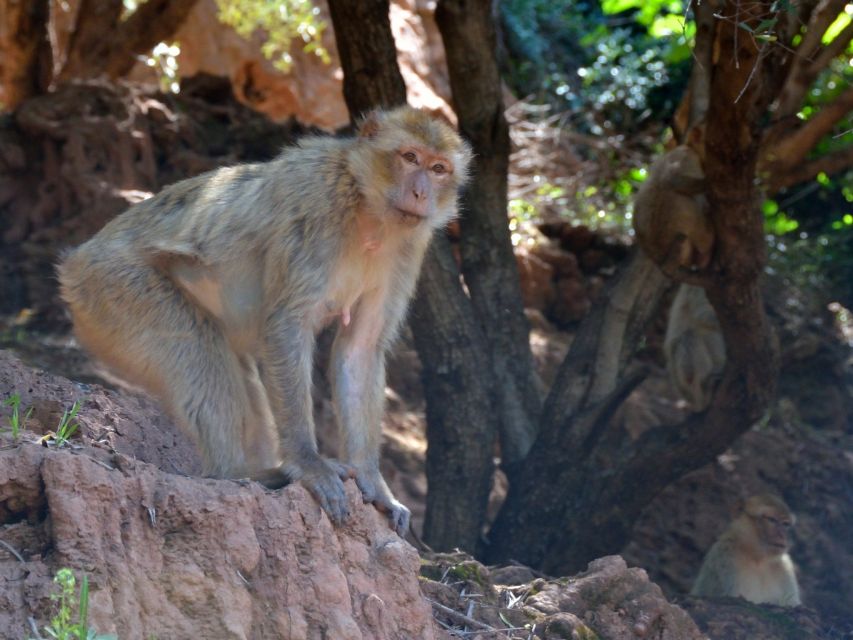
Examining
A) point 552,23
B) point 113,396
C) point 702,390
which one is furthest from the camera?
point 552,23

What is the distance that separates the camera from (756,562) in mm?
8055

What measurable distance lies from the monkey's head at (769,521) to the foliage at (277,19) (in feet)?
18.2

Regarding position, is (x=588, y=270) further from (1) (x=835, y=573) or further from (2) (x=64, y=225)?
(2) (x=64, y=225)

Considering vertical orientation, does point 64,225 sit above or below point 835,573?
above

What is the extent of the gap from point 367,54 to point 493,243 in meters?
1.50

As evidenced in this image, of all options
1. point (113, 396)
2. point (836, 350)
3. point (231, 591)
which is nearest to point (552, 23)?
point (836, 350)

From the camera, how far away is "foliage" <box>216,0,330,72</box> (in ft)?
33.3

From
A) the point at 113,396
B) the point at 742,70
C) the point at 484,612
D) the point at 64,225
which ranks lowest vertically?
the point at 484,612

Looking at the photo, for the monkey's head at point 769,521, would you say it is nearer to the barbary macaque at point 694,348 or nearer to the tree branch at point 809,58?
the barbary macaque at point 694,348

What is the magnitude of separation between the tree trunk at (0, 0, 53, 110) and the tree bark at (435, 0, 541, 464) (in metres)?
3.69

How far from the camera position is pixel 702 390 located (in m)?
8.94

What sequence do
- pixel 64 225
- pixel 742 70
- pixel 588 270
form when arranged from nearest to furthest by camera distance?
pixel 742 70 < pixel 64 225 < pixel 588 270

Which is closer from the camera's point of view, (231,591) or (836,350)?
(231,591)

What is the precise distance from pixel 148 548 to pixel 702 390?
6172 mm
